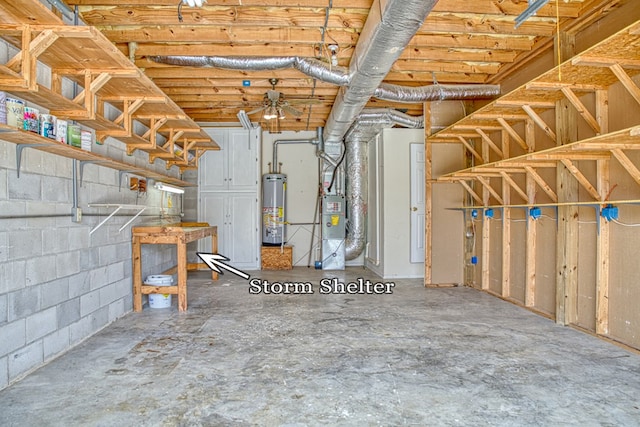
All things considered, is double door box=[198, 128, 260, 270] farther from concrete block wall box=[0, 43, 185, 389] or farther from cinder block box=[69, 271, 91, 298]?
cinder block box=[69, 271, 91, 298]

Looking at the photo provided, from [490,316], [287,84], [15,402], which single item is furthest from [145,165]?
[490,316]

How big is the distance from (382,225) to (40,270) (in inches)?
186

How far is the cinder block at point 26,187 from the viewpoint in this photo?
8.54 ft

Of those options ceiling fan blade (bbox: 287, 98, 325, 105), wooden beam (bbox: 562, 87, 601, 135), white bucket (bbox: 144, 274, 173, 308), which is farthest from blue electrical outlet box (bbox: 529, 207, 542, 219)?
white bucket (bbox: 144, 274, 173, 308)

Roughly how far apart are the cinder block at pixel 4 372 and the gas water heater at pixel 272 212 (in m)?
5.14

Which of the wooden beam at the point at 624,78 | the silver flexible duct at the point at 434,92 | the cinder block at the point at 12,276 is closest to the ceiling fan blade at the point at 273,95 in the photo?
the silver flexible duct at the point at 434,92

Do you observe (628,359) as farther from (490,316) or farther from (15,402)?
(15,402)

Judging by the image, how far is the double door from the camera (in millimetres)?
7336

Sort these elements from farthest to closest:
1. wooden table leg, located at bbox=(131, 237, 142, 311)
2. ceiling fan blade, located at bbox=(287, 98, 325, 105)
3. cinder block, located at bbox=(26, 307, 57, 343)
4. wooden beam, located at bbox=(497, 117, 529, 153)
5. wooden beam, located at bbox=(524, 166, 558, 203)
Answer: ceiling fan blade, located at bbox=(287, 98, 325, 105)
wooden table leg, located at bbox=(131, 237, 142, 311)
wooden beam, located at bbox=(497, 117, 529, 153)
wooden beam, located at bbox=(524, 166, 558, 203)
cinder block, located at bbox=(26, 307, 57, 343)

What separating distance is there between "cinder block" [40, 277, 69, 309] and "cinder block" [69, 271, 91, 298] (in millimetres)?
62

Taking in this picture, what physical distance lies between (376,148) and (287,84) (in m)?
2.25

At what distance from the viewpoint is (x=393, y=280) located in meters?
6.30

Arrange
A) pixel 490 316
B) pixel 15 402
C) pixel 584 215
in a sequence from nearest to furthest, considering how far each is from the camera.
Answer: pixel 15 402
pixel 584 215
pixel 490 316

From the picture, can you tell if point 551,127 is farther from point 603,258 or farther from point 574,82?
point 603,258
